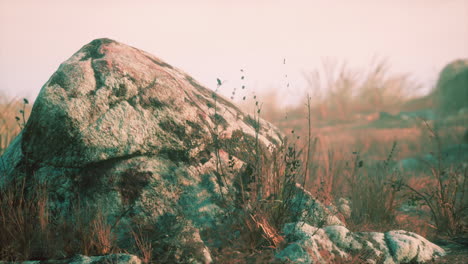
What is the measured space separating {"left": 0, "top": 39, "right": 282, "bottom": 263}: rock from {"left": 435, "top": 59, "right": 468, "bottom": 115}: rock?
36.4ft

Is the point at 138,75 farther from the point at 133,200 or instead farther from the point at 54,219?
the point at 54,219

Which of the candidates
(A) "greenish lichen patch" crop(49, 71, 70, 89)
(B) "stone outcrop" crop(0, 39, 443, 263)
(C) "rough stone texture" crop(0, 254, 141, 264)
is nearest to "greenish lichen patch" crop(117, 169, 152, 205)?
(B) "stone outcrop" crop(0, 39, 443, 263)

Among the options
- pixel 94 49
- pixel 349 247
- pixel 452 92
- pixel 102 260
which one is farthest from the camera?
pixel 452 92

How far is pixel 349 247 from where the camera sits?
3055 millimetres

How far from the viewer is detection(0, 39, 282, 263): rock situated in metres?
3.01

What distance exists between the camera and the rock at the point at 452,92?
12.3 metres

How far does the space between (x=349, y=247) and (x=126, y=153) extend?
192 cm

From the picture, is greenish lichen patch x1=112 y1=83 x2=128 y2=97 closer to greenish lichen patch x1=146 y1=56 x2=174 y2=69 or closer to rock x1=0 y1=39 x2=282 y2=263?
rock x1=0 y1=39 x2=282 y2=263

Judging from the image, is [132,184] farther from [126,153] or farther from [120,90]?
[120,90]

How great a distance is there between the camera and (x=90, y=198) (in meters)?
2.99

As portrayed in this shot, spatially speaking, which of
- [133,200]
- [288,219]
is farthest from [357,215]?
[133,200]

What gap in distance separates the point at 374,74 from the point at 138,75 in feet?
34.2

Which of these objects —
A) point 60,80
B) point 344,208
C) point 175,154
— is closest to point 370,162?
point 344,208

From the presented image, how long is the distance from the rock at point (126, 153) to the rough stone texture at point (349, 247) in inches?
25.0
